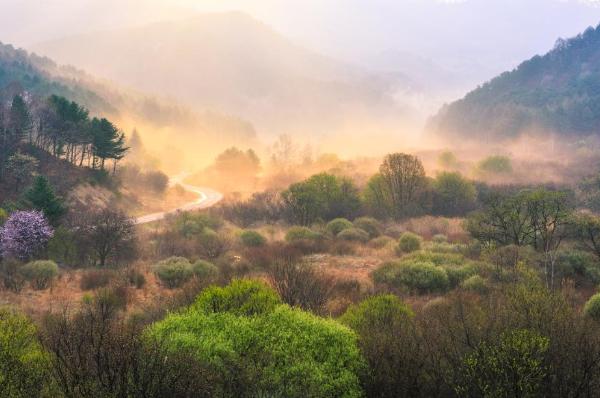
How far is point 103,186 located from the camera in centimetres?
6594

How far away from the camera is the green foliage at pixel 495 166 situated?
85062mm

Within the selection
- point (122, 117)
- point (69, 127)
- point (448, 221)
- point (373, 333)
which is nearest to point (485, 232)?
point (448, 221)

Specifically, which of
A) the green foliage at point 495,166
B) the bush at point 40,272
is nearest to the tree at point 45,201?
the bush at point 40,272

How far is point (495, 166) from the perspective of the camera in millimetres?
85312

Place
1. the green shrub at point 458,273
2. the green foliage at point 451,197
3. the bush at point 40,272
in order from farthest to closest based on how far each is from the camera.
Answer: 1. the green foliage at point 451,197
2. the bush at point 40,272
3. the green shrub at point 458,273

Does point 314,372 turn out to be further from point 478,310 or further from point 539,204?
point 539,204

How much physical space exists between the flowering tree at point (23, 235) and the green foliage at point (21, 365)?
23.9 m

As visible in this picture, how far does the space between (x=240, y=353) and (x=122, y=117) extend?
142133 mm

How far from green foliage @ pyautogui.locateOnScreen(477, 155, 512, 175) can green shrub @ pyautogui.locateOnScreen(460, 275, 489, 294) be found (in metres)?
66.6

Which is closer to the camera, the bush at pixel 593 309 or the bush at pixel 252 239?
the bush at pixel 593 309

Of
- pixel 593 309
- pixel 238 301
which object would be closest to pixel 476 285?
pixel 593 309

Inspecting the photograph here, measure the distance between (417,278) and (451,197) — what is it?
35027 millimetres

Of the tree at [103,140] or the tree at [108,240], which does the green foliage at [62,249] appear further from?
the tree at [103,140]

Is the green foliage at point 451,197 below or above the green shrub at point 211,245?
above
